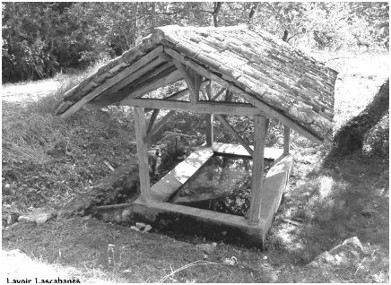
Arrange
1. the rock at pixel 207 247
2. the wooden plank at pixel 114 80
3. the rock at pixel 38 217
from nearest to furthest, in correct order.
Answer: the wooden plank at pixel 114 80
the rock at pixel 207 247
the rock at pixel 38 217

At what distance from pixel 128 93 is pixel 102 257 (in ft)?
7.23

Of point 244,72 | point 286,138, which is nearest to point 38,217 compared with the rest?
point 244,72

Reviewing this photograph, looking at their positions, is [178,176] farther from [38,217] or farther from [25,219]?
[25,219]

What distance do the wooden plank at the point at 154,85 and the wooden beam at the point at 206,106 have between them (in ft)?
0.25

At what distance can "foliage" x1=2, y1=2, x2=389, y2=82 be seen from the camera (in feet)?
28.6

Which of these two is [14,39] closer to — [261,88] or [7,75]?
[7,75]

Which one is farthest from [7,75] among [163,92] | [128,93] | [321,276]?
[321,276]

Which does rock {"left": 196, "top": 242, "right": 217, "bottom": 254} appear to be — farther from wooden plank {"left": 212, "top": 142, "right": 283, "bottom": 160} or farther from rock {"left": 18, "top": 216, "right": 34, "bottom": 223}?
wooden plank {"left": 212, "top": 142, "right": 283, "bottom": 160}

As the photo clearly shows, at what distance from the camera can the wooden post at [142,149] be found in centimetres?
503

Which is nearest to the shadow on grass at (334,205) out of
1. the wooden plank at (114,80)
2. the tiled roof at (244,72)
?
the tiled roof at (244,72)

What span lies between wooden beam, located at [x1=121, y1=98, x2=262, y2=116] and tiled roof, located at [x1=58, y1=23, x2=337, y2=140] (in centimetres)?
38

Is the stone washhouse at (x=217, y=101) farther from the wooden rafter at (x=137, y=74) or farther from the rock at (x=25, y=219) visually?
the rock at (x=25, y=219)

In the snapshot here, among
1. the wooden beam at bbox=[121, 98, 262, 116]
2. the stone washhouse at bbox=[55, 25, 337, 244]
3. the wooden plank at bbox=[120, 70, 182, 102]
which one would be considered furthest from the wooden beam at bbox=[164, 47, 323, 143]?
the wooden plank at bbox=[120, 70, 182, 102]

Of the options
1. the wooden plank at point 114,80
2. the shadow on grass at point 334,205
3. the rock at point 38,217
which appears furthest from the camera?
the rock at point 38,217
